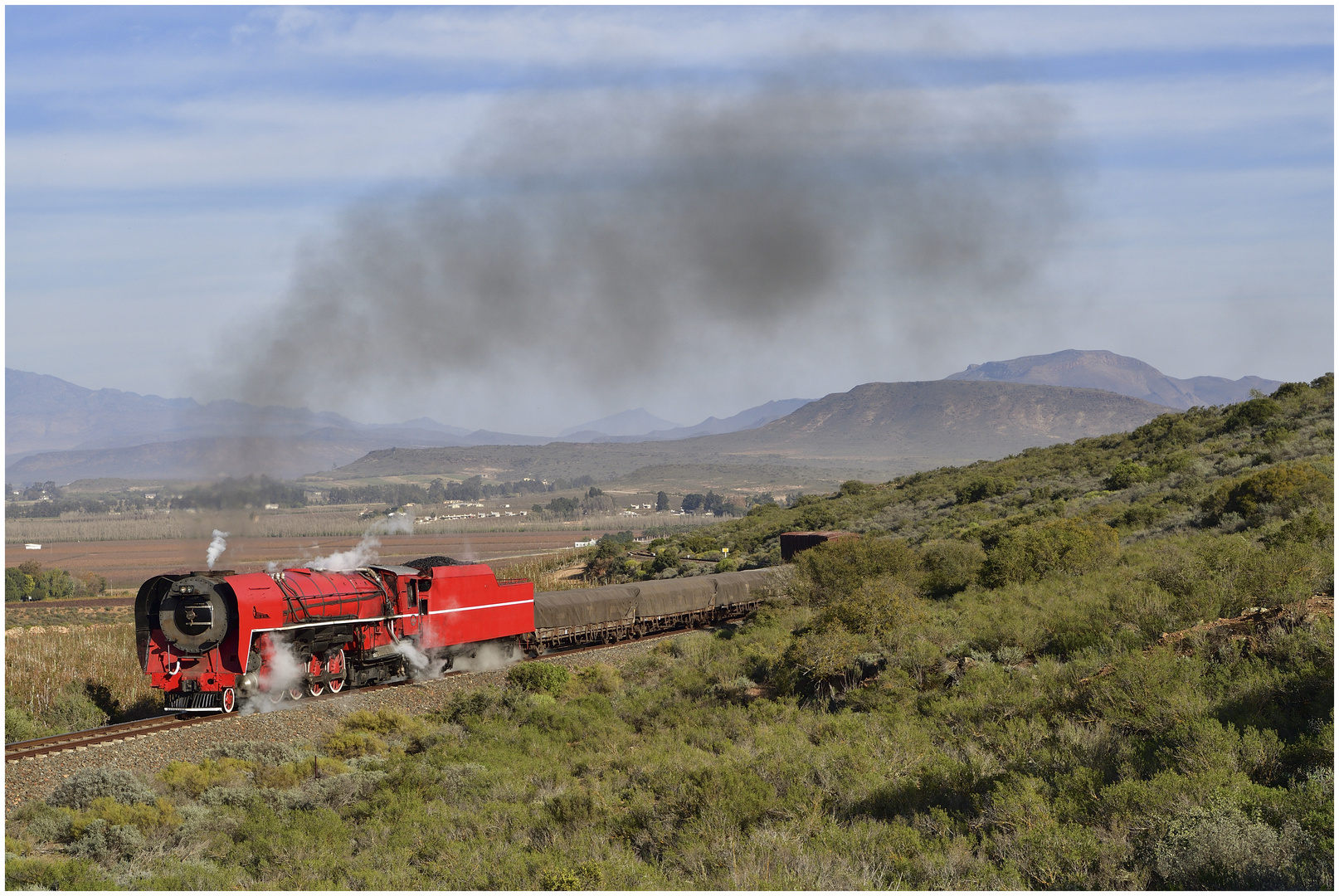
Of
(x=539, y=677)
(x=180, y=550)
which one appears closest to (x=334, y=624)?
(x=539, y=677)

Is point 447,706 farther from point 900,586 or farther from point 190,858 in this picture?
point 900,586

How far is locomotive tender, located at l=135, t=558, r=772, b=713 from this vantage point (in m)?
19.0

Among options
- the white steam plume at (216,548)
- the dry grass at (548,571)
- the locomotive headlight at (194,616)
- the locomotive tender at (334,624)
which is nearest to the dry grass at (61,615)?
the dry grass at (548,571)

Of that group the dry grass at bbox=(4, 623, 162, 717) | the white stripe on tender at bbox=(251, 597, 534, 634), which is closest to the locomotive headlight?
the white stripe on tender at bbox=(251, 597, 534, 634)

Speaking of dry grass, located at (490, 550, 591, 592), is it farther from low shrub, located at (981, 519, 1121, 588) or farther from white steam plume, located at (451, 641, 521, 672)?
low shrub, located at (981, 519, 1121, 588)

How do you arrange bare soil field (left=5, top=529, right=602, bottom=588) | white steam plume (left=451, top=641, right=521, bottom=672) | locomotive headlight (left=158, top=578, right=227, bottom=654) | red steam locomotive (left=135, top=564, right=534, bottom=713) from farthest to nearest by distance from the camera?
bare soil field (left=5, top=529, right=602, bottom=588), white steam plume (left=451, top=641, right=521, bottom=672), red steam locomotive (left=135, top=564, right=534, bottom=713), locomotive headlight (left=158, top=578, right=227, bottom=654)

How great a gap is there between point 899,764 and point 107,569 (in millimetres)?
105926

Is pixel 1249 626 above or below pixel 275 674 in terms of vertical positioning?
above

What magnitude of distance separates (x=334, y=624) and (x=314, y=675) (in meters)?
1.28

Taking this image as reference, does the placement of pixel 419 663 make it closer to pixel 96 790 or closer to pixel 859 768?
pixel 96 790

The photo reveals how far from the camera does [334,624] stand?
70.0ft

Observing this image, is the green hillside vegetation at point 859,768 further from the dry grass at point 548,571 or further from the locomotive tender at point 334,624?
the dry grass at point 548,571

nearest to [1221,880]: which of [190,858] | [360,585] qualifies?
[190,858]

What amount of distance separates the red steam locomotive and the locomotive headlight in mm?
18
